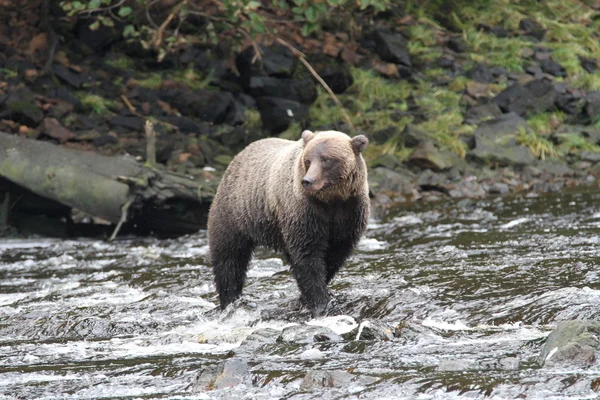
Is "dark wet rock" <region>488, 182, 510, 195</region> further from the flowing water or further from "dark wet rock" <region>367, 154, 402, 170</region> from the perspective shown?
the flowing water

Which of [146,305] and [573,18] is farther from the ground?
[573,18]

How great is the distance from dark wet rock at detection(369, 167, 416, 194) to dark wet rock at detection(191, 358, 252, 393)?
9.23 m

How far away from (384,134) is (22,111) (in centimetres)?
588

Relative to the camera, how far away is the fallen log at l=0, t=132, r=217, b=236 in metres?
12.9

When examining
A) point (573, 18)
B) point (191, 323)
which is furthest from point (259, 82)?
point (191, 323)

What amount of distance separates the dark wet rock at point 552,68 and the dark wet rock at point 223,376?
1478 cm

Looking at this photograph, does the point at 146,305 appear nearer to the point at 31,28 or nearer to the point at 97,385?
the point at 97,385

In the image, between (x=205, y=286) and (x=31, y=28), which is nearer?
(x=205, y=286)

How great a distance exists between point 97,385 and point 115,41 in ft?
44.8

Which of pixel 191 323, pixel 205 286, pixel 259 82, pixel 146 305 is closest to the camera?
pixel 191 323

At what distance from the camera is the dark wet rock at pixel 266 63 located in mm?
18203

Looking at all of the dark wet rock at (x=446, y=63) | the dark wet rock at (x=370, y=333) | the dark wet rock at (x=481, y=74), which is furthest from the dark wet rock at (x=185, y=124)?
the dark wet rock at (x=370, y=333)

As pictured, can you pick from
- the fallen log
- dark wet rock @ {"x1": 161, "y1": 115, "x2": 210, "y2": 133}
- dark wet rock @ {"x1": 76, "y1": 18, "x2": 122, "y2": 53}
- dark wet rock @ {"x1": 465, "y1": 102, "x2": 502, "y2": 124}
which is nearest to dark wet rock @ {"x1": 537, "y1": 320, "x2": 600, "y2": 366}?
the fallen log

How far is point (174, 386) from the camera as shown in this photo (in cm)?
612
